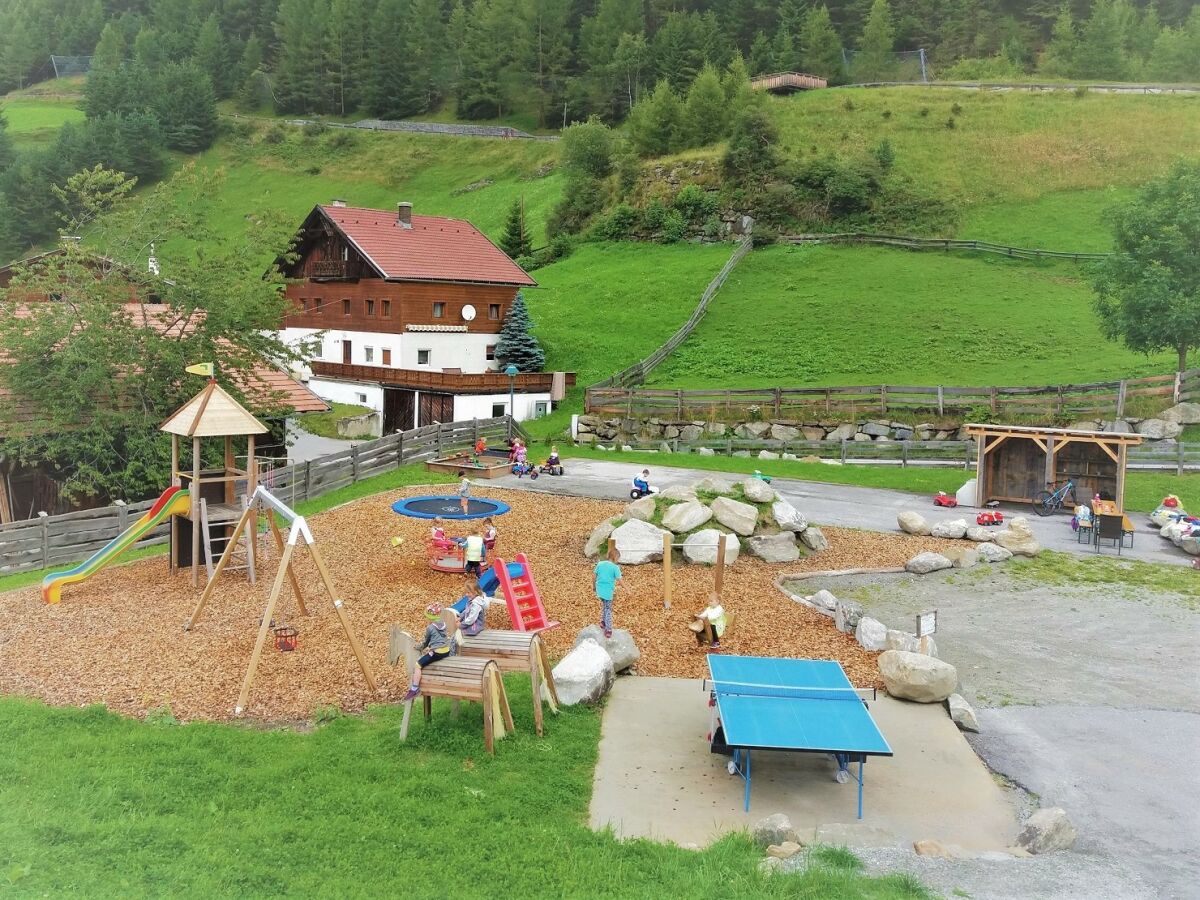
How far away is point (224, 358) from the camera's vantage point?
23.8 meters

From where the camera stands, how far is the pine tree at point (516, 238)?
6669 centimetres

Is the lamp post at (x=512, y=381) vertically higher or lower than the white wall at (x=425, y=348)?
lower

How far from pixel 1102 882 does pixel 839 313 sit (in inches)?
1726

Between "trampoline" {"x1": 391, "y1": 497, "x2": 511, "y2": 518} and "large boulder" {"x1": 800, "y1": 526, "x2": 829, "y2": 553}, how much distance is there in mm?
6724

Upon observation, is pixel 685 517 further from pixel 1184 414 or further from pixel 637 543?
pixel 1184 414

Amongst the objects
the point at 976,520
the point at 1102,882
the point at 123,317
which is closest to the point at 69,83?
the point at 123,317

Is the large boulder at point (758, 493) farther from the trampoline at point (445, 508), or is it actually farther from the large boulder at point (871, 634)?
the large boulder at point (871, 634)

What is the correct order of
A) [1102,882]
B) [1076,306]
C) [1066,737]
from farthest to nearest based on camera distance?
[1076,306], [1066,737], [1102,882]

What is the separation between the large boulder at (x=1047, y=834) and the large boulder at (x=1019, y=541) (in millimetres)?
13055

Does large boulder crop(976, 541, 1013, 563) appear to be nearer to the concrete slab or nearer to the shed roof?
the concrete slab

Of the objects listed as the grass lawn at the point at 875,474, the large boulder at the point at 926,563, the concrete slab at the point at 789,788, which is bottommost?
the concrete slab at the point at 789,788

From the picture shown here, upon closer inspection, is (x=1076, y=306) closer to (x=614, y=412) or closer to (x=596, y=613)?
(x=614, y=412)

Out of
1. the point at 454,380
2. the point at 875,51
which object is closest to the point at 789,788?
the point at 454,380

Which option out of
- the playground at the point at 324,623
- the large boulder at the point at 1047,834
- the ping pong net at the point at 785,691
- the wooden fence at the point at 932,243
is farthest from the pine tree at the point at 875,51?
the large boulder at the point at 1047,834
